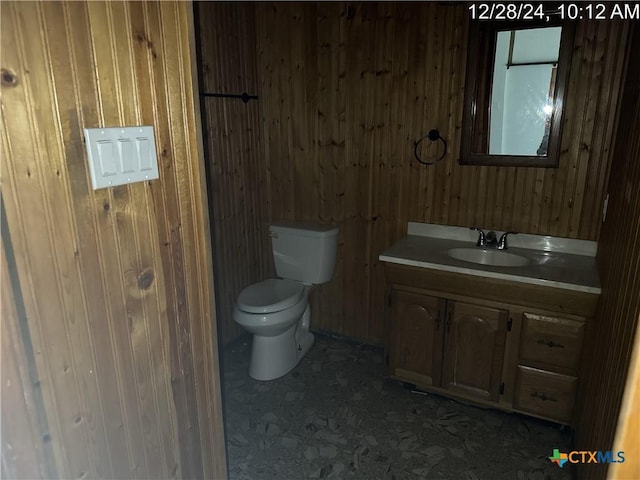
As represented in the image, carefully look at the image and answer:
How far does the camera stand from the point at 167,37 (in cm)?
101

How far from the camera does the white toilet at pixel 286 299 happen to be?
8.16ft

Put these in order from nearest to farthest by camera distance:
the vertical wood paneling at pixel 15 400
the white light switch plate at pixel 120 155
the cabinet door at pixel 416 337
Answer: the vertical wood paneling at pixel 15 400 < the white light switch plate at pixel 120 155 < the cabinet door at pixel 416 337

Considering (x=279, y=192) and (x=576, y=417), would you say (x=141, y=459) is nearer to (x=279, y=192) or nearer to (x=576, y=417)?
(x=576, y=417)

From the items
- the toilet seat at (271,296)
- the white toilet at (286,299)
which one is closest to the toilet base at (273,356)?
the white toilet at (286,299)

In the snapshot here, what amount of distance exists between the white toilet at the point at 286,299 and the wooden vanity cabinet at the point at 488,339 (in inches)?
22.6

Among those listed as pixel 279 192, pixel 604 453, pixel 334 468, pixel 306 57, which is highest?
pixel 306 57

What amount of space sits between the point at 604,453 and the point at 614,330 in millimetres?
369

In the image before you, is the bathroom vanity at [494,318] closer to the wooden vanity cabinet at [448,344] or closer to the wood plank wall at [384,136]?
the wooden vanity cabinet at [448,344]

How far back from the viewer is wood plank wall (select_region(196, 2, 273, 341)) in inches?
101

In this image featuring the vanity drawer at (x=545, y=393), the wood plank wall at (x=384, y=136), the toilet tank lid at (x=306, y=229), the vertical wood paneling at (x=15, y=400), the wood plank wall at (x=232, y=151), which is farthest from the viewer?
the toilet tank lid at (x=306, y=229)

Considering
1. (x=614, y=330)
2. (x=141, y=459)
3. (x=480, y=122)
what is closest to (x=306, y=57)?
(x=480, y=122)

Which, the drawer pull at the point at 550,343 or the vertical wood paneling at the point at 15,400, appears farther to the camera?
the drawer pull at the point at 550,343
